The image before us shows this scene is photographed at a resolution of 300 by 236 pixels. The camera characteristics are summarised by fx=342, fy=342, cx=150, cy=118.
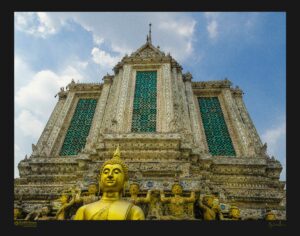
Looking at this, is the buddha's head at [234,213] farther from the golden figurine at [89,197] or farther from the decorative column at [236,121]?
the decorative column at [236,121]

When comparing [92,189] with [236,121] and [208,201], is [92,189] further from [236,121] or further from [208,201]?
[236,121]

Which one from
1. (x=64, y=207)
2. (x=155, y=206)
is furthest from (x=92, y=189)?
(x=155, y=206)

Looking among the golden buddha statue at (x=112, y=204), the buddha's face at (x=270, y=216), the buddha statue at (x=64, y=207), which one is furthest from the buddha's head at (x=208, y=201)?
the buddha statue at (x=64, y=207)

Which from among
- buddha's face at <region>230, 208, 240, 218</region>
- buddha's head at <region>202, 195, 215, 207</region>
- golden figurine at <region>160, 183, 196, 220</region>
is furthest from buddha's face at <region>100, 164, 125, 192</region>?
buddha's face at <region>230, 208, 240, 218</region>

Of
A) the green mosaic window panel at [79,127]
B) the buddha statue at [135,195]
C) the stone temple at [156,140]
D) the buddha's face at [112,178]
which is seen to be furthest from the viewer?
the green mosaic window panel at [79,127]

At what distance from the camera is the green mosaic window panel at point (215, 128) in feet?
58.2

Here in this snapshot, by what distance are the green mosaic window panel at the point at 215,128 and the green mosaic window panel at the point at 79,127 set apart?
6.80 metres

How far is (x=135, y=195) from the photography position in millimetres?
9000

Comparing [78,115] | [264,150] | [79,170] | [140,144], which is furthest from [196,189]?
[78,115]

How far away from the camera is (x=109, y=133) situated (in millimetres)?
15352

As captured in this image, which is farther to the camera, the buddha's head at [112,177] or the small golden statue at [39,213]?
the small golden statue at [39,213]

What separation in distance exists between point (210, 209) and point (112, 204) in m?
3.04

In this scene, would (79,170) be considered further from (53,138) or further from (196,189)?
(196,189)

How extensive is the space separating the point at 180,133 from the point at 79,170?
493cm
